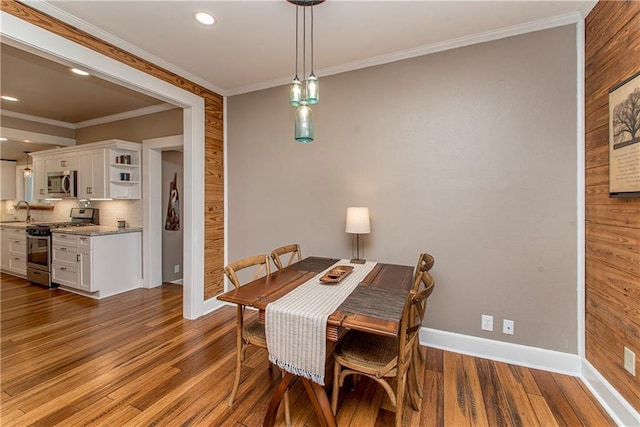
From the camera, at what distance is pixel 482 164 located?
234cm

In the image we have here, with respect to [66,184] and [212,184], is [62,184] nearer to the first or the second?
[66,184]

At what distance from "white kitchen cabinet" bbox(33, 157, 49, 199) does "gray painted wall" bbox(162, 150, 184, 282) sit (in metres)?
2.03

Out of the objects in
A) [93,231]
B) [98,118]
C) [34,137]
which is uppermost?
[98,118]

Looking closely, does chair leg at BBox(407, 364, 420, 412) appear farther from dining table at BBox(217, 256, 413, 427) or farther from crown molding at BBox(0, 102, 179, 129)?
crown molding at BBox(0, 102, 179, 129)

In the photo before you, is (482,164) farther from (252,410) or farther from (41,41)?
(41,41)

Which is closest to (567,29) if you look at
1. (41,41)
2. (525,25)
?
(525,25)

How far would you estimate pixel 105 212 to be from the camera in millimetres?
4672

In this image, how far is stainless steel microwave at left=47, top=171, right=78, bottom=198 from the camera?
14.3ft

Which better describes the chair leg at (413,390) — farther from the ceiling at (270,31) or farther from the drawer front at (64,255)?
the drawer front at (64,255)

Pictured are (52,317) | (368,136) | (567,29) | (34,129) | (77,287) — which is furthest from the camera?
(34,129)

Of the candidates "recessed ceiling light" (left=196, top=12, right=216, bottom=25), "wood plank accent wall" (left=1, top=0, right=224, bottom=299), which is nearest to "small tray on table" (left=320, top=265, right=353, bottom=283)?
"wood plank accent wall" (left=1, top=0, right=224, bottom=299)

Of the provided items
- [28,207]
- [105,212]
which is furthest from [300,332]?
[28,207]

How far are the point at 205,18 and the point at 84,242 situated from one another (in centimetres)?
343

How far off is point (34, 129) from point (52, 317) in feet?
10.9
